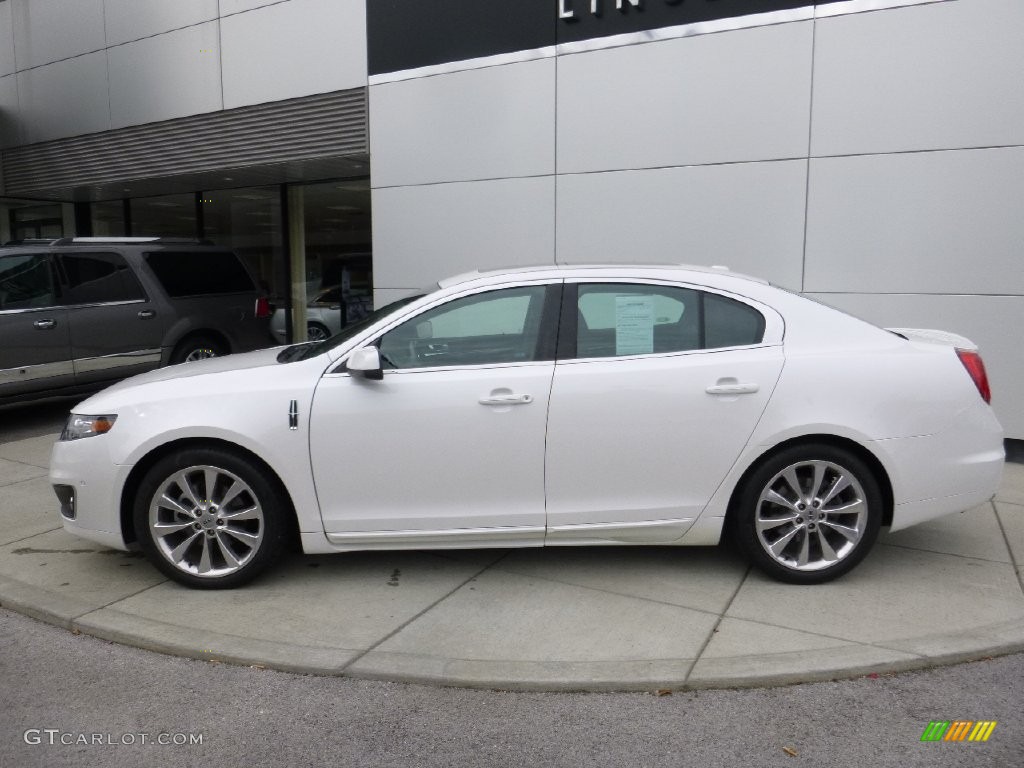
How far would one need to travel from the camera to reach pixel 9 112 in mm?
14836

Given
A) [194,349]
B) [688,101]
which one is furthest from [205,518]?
[688,101]

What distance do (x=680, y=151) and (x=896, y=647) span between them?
5733mm

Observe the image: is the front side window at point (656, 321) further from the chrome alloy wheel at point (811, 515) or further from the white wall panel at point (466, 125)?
the white wall panel at point (466, 125)

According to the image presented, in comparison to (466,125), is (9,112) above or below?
above

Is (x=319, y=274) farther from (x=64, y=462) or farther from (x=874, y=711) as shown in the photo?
(x=874, y=711)

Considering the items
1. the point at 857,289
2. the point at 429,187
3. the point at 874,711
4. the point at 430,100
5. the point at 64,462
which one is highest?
the point at 430,100

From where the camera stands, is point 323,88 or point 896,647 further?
point 323,88

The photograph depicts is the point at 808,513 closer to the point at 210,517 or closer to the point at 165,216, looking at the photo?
the point at 210,517

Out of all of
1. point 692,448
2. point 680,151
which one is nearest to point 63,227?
point 680,151

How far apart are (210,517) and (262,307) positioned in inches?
251

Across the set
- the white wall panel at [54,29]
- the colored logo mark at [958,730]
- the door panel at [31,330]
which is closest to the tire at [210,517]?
the colored logo mark at [958,730]

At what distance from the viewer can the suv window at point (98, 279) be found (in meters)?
8.61

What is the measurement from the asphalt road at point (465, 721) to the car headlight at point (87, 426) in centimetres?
116

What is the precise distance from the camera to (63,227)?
17.1 meters
